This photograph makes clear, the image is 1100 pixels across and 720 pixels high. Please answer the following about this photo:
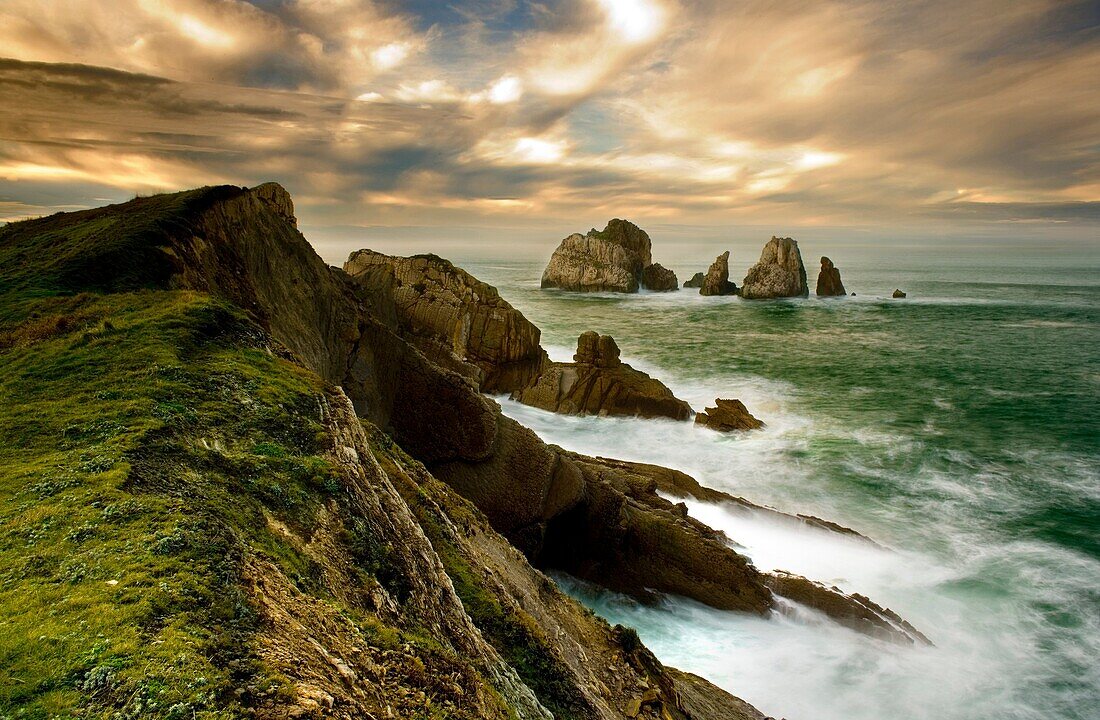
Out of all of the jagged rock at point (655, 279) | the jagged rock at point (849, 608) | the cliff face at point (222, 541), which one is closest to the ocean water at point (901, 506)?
the jagged rock at point (849, 608)

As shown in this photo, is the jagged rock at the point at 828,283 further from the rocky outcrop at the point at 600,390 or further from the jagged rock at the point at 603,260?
the rocky outcrop at the point at 600,390

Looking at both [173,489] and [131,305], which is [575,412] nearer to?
[131,305]

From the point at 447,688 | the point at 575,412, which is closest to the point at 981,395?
the point at 575,412

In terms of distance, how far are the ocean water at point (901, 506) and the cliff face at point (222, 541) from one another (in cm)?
624

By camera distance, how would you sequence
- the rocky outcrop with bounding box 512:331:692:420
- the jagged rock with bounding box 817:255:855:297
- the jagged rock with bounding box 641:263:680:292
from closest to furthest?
the rocky outcrop with bounding box 512:331:692:420 < the jagged rock with bounding box 817:255:855:297 < the jagged rock with bounding box 641:263:680:292

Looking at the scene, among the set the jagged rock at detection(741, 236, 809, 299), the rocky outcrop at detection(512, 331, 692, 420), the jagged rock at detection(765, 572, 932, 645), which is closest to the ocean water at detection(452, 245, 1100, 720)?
the jagged rock at detection(765, 572, 932, 645)

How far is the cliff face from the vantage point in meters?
4.31

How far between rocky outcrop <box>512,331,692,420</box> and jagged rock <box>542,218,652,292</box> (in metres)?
87.1

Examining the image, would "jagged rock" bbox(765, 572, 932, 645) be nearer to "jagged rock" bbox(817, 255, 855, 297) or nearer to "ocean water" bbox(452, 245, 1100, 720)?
"ocean water" bbox(452, 245, 1100, 720)

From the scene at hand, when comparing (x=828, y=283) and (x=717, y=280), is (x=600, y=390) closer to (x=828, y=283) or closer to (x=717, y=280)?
(x=717, y=280)

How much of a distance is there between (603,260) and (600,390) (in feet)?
299

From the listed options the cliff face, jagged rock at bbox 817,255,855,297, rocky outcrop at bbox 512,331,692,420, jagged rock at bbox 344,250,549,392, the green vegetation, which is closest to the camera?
the cliff face

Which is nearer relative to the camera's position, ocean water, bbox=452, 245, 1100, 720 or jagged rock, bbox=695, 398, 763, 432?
ocean water, bbox=452, 245, 1100, 720

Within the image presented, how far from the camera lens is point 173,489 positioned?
626 centimetres
